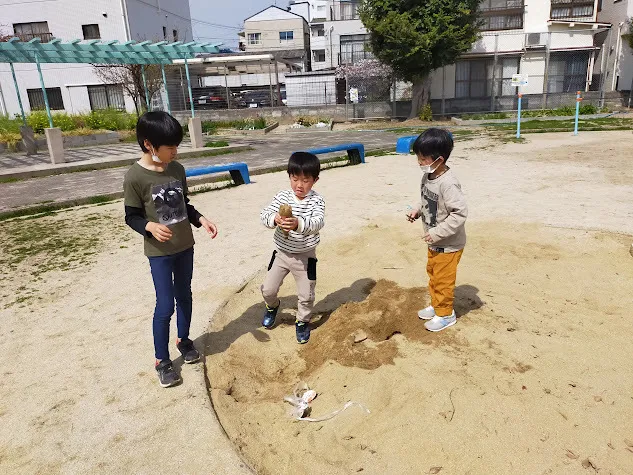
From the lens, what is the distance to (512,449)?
2.19m

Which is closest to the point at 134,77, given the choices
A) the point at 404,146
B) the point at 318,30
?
the point at 404,146

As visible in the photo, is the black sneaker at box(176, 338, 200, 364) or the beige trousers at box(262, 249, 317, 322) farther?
the beige trousers at box(262, 249, 317, 322)

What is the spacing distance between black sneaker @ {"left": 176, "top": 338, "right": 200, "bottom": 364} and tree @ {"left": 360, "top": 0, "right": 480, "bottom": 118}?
65.7ft

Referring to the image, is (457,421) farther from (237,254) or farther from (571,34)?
(571,34)

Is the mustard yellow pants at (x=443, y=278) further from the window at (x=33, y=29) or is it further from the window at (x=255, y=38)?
the window at (x=255, y=38)

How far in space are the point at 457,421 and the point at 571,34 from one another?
2892 centimetres

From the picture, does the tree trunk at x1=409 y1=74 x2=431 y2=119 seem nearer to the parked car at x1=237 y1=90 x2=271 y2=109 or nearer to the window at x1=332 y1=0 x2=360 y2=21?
the parked car at x1=237 y1=90 x2=271 y2=109

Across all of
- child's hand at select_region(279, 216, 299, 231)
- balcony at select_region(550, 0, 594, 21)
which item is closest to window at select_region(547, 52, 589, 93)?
balcony at select_region(550, 0, 594, 21)

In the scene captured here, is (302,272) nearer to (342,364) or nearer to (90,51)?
(342,364)

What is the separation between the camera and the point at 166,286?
279 centimetres

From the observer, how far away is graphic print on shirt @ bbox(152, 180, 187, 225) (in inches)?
106

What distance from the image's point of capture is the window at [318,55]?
4046 centimetres

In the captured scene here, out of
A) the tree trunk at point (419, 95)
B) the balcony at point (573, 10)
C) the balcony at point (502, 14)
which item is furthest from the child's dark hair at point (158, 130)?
the balcony at point (573, 10)

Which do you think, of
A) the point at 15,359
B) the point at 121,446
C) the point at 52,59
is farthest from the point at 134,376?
the point at 52,59
